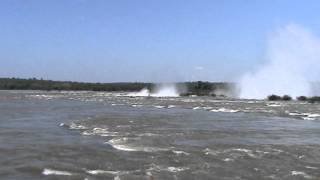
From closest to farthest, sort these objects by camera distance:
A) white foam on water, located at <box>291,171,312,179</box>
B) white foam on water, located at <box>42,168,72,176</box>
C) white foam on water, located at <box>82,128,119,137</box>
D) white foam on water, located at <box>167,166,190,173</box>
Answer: white foam on water, located at <box>42,168,72,176</box>
white foam on water, located at <box>291,171,312,179</box>
white foam on water, located at <box>167,166,190,173</box>
white foam on water, located at <box>82,128,119,137</box>

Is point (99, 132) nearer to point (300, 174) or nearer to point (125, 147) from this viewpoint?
point (125, 147)

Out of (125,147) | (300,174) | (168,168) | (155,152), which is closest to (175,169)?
(168,168)

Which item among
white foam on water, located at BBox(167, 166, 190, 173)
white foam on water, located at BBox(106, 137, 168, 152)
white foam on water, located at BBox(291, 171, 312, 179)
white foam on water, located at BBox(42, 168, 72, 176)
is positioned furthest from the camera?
white foam on water, located at BBox(106, 137, 168, 152)

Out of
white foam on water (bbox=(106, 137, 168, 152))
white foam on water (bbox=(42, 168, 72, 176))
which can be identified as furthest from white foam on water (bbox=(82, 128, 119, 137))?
white foam on water (bbox=(42, 168, 72, 176))

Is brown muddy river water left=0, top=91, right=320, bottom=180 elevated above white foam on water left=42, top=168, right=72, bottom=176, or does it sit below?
above

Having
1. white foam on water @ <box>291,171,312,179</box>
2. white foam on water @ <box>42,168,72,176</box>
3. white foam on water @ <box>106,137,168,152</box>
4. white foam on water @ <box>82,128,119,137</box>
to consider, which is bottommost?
white foam on water @ <box>42,168,72,176</box>

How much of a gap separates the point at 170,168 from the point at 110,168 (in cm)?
227

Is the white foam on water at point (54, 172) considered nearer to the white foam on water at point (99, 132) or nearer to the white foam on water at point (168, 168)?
the white foam on water at point (168, 168)

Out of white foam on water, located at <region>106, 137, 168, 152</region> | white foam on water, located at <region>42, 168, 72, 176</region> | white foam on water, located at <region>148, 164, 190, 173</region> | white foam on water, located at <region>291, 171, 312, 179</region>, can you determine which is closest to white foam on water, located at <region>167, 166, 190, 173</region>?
white foam on water, located at <region>148, 164, 190, 173</region>

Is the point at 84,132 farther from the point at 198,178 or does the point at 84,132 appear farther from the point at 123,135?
the point at 198,178

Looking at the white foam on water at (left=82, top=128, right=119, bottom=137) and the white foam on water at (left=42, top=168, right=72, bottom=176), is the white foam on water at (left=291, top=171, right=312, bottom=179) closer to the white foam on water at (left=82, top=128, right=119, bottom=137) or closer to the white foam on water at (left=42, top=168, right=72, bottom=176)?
the white foam on water at (left=42, top=168, right=72, bottom=176)

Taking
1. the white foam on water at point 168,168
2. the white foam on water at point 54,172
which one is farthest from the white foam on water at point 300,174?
the white foam on water at point 54,172

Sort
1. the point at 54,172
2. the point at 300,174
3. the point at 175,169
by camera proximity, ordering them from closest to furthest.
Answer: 1. the point at 54,172
2. the point at 300,174
3. the point at 175,169

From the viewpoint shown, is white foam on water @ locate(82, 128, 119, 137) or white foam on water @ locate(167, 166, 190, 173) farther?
white foam on water @ locate(82, 128, 119, 137)
